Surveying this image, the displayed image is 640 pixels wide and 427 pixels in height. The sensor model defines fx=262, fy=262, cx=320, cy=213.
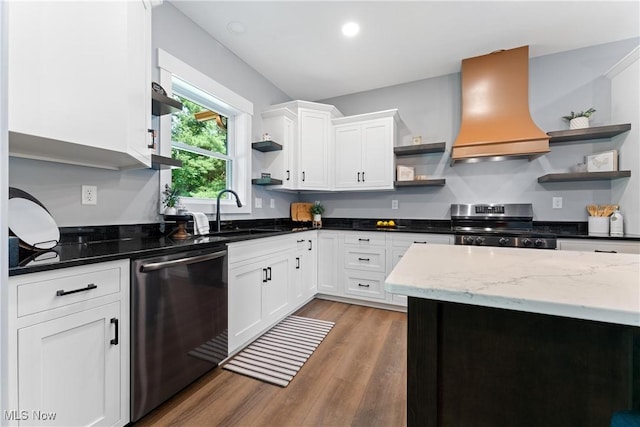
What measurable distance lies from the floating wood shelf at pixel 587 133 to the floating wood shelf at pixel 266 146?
2.92m

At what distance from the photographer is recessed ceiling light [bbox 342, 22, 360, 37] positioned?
7.91ft

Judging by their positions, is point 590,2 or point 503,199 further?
point 503,199

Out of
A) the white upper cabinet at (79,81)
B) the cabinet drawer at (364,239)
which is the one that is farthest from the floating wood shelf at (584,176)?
the white upper cabinet at (79,81)

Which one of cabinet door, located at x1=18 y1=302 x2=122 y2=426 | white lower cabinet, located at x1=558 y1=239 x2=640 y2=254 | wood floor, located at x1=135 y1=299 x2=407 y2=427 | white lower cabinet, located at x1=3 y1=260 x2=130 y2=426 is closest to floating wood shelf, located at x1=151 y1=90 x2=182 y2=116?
white lower cabinet, located at x1=3 y1=260 x2=130 y2=426

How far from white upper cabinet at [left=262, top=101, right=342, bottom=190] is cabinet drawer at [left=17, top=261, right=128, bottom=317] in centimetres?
226

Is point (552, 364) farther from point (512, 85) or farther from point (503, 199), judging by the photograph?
point (512, 85)

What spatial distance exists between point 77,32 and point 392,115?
285 centimetres

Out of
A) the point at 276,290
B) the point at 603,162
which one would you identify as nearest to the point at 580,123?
the point at 603,162

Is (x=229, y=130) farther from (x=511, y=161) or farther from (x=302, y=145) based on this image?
(x=511, y=161)

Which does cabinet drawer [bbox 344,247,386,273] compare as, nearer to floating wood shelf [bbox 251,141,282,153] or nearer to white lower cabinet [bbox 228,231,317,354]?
white lower cabinet [bbox 228,231,317,354]

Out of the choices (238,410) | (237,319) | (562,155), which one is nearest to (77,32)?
(237,319)

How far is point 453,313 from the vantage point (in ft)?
2.56

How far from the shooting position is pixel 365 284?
121 inches

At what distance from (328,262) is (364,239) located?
21.5 inches
